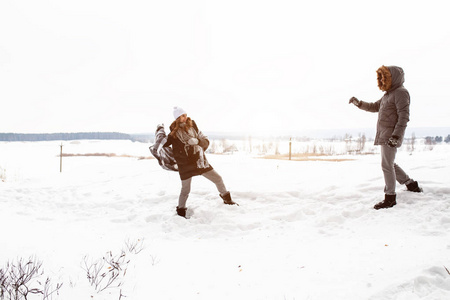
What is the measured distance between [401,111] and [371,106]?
0.74 metres

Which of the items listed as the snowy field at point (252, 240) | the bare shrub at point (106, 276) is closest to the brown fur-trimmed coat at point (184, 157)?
the snowy field at point (252, 240)

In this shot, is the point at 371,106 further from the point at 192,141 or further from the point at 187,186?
the point at 187,186

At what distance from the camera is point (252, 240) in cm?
421

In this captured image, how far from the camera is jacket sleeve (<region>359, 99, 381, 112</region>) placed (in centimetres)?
511

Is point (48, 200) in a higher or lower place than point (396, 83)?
lower

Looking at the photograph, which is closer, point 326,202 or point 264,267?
point 264,267

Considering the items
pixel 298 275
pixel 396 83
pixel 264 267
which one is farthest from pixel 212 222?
pixel 396 83

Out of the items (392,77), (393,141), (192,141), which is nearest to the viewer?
(393,141)

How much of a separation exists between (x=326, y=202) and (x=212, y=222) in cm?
219

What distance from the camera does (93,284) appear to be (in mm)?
2934

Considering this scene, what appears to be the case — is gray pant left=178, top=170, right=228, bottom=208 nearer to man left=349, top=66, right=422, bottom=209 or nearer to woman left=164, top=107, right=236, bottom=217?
woman left=164, top=107, right=236, bottom=217

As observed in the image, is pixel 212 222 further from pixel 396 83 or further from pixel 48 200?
pixel 48 200

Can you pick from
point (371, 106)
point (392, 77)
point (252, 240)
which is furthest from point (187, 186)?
point (392, 77)

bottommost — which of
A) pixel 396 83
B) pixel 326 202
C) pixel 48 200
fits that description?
pixel 48 200
